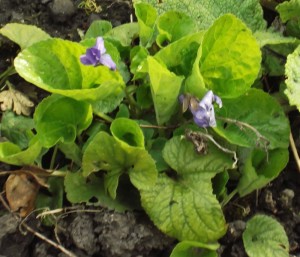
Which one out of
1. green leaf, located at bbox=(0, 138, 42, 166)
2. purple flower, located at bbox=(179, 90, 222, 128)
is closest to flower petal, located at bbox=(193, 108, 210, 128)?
purple flower, located at bbox=(179, 90, 222, 128)

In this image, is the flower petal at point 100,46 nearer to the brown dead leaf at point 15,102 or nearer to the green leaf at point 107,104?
the green leaf at point 107,104

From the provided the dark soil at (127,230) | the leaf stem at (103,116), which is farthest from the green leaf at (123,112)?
the dark soil at (127,230)

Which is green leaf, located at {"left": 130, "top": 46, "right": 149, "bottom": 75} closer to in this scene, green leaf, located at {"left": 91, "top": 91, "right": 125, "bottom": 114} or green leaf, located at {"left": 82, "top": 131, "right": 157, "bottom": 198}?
green leaf, located at {"left": 91, "top": 91, "right": 125, "bottom": 114}

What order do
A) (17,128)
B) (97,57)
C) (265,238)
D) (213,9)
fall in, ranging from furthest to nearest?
(213,9)
(17,128)
(265,238)
(97,57)

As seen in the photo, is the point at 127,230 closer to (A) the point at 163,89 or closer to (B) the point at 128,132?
(B) the point at 128,132

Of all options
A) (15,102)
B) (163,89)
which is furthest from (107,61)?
(15,102)

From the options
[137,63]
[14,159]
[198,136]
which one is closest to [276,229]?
[198,136]
